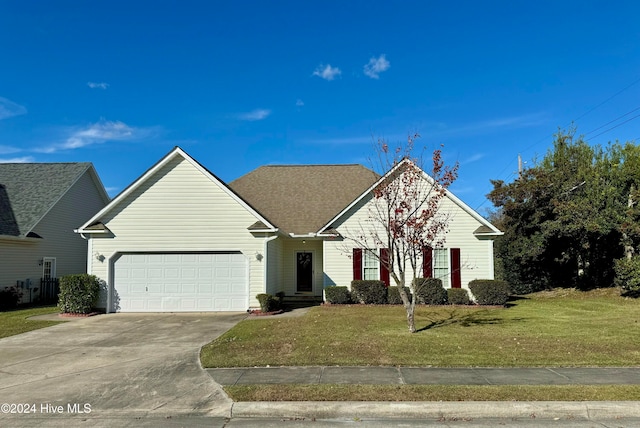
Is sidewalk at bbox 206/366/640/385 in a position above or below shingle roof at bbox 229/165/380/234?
below

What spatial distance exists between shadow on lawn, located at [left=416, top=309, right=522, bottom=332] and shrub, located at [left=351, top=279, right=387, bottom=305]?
3007 mm

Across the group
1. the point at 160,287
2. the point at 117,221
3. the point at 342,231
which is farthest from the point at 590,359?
the point at 117,221

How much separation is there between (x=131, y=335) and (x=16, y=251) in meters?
12.0

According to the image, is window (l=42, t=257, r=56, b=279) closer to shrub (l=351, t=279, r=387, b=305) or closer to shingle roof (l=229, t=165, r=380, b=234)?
shingle roof (l=229, t=165, r=380, b=234)

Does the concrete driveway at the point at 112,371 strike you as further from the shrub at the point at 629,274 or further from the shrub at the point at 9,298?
the shrub at the point at 629,274

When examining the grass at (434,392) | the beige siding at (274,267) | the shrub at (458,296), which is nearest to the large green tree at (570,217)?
the shrub at (458,296)

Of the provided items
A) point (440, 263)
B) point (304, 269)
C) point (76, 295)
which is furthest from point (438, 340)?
point (76, 295)

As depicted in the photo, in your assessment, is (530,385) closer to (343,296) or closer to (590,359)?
(590,359)

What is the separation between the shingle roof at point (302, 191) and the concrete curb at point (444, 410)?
14420 millimetres

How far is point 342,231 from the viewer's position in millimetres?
18891

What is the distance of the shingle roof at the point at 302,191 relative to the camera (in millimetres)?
21469

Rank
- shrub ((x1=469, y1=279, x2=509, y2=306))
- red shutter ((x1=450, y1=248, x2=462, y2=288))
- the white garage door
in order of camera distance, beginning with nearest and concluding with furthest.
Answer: the white garage door, shrub ((x1=469, y1=279, x2=509, y2=306)), red shutter ((x1=450, y1=248, x2=462, y2=288))

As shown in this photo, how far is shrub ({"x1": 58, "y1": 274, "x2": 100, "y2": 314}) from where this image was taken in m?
15.8

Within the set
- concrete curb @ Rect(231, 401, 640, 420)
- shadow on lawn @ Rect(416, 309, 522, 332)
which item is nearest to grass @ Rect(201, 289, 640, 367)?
shadow on lawn @ Rect(416, 309, 522, 332)
